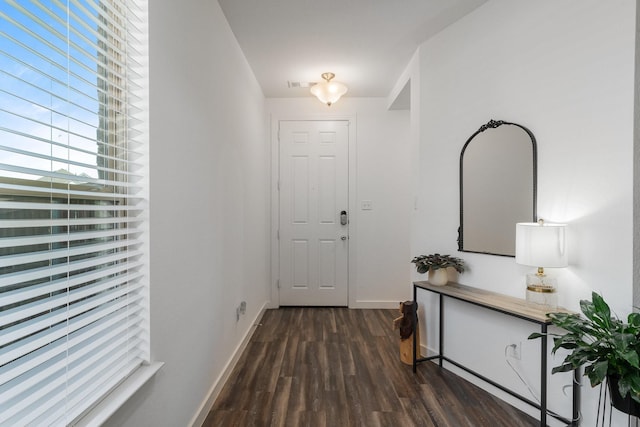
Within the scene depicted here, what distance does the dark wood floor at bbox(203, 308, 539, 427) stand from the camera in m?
1.73

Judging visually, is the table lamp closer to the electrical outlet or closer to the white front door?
the electrical outlet

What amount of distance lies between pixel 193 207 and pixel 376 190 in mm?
2475

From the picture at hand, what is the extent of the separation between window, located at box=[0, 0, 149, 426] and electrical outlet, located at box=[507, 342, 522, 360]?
80.2 inches

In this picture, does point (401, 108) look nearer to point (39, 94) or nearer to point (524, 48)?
point (524, 48)

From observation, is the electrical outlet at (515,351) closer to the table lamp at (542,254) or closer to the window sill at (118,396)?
the table lamp at (542,254)

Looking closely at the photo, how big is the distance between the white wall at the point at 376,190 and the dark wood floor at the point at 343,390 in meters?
0.89

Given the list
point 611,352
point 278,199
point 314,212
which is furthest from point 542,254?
point 278,199

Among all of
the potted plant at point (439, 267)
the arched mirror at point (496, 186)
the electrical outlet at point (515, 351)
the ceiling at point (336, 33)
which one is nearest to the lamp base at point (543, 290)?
the arched mirror at point (496, 186)

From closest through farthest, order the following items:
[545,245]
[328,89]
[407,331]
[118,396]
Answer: [118,396]
[545,245]
[407,331]
[328,89]

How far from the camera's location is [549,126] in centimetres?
172

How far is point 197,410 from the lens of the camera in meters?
1.64

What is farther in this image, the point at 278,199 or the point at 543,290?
the point at 278,199

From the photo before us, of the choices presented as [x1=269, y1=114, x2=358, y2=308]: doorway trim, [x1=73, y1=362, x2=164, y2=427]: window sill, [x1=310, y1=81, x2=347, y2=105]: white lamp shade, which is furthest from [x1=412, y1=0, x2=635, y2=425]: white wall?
[x1=73, y1=362, x2=164, y2=427]: window sill

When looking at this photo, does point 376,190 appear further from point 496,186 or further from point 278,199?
point 496,186
